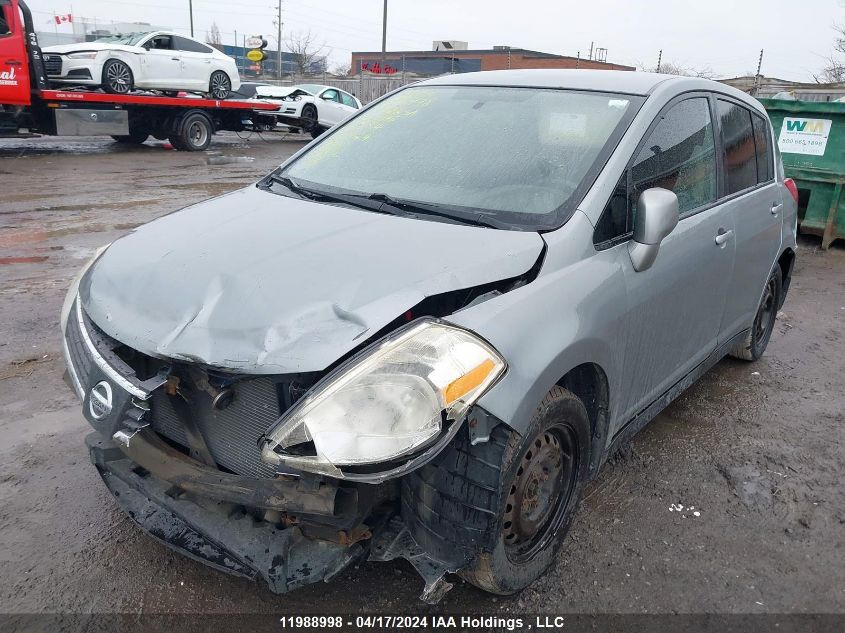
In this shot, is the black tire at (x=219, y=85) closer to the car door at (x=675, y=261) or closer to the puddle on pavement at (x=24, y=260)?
the puddle on pavement at (x=24, y=260)

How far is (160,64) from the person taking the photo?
15320 mm

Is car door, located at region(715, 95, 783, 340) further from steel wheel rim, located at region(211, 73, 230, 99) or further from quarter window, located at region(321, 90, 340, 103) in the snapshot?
quarter window, located at region(321, 90, 340, 103)

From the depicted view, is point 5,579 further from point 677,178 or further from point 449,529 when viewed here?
point 677,178

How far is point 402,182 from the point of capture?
285cm

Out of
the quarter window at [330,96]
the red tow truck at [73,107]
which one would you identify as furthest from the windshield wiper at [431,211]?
the quarter window at [330,96]

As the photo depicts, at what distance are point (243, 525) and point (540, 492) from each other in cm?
99

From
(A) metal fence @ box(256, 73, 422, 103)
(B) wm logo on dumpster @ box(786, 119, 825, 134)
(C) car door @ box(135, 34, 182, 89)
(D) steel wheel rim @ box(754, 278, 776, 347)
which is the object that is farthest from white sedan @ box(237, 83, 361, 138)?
(D) steel wheel rim @ box(754, 278, 776, 347)

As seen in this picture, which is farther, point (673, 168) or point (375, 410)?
point (673, 168)

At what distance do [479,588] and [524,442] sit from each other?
63 centimetres

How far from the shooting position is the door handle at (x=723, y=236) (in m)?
3.22

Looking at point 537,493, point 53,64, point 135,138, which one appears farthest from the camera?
point 135,138

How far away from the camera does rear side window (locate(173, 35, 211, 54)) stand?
1570 cm

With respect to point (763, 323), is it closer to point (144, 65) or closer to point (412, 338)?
point (412, 338)

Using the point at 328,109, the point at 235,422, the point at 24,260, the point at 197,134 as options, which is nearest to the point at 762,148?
the point at 235,422
